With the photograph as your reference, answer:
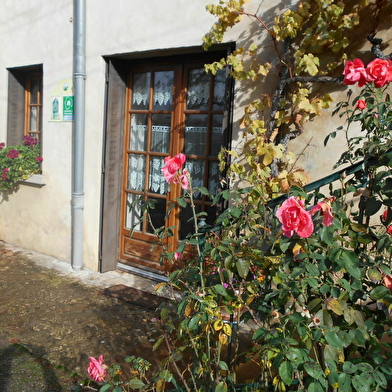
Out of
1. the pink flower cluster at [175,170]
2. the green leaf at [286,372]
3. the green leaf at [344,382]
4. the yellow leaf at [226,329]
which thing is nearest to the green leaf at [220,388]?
the yellow leaf at [226,329]

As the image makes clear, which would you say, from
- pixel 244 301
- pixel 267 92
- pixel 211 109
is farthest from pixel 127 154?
pixel 244 301

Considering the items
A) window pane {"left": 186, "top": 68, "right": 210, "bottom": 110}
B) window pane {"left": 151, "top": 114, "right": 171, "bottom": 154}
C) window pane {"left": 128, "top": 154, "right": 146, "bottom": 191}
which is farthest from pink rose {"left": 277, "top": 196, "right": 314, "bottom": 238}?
window pane {"left": 128, "top": 154, "right": 146, "bottom": 191}

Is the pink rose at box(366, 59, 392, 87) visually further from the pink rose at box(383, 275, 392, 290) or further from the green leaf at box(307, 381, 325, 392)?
the green leaf at box(307, 381, 325, 392)

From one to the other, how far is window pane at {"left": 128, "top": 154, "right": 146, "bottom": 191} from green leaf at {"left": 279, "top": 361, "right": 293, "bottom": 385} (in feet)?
12.4

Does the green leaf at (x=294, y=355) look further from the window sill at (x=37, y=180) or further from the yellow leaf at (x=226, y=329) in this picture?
the window sill at (x=37, y=180)

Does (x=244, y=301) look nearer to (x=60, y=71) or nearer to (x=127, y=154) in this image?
(x=127, y=154)

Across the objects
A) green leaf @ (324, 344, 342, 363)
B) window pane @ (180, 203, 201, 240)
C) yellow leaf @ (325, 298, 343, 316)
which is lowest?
window pane @ (180, 203, 201, 240)

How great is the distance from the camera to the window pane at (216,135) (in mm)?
4367

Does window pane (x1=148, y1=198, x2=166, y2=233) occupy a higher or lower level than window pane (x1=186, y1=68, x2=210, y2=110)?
lower

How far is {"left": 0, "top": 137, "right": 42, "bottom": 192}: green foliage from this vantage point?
5805mm

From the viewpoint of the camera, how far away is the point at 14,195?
629 cm

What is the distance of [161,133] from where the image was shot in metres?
4.85

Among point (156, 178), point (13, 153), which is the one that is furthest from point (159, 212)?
point (13, 153)

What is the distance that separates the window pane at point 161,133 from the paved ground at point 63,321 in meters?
1.54
